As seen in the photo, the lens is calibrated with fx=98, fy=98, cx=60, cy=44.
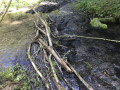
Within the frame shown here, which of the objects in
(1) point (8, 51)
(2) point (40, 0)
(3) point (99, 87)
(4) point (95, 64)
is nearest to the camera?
(3) point (99, 87)

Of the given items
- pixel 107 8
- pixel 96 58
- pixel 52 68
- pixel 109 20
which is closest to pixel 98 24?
pixel 109 20

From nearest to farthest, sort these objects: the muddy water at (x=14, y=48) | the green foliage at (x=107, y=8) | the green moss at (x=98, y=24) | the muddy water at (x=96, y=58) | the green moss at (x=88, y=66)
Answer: the muddy water at (x=96, y=58), the green moss at (x=88, y=66), the muddy water at (x=14, y=48), the green moss at (x=98, y=24), the green foliage at (x=107, y=8)

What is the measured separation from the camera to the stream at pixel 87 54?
3.65 metres

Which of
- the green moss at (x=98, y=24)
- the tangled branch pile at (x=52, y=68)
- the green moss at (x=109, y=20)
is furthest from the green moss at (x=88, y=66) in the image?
the green moss at (x=109, y=20)

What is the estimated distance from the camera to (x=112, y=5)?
856 centimetres

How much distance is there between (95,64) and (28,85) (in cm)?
291

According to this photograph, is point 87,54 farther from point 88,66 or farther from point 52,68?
point 52,68

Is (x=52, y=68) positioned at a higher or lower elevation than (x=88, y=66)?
higher

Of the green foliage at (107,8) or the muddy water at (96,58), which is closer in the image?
the muddy water at (96,58)

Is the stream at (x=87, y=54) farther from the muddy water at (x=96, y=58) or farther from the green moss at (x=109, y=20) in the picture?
the green moss at (x=109, y=20)

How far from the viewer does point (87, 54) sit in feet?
16.7

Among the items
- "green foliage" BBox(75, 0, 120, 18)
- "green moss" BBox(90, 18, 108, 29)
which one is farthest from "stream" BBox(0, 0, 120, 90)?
"green foliage" BBox(75, 0, 120, 18)

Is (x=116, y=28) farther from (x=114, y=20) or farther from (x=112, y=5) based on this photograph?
(x=112, y=5)

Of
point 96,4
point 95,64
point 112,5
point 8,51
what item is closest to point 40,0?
point 96,4
